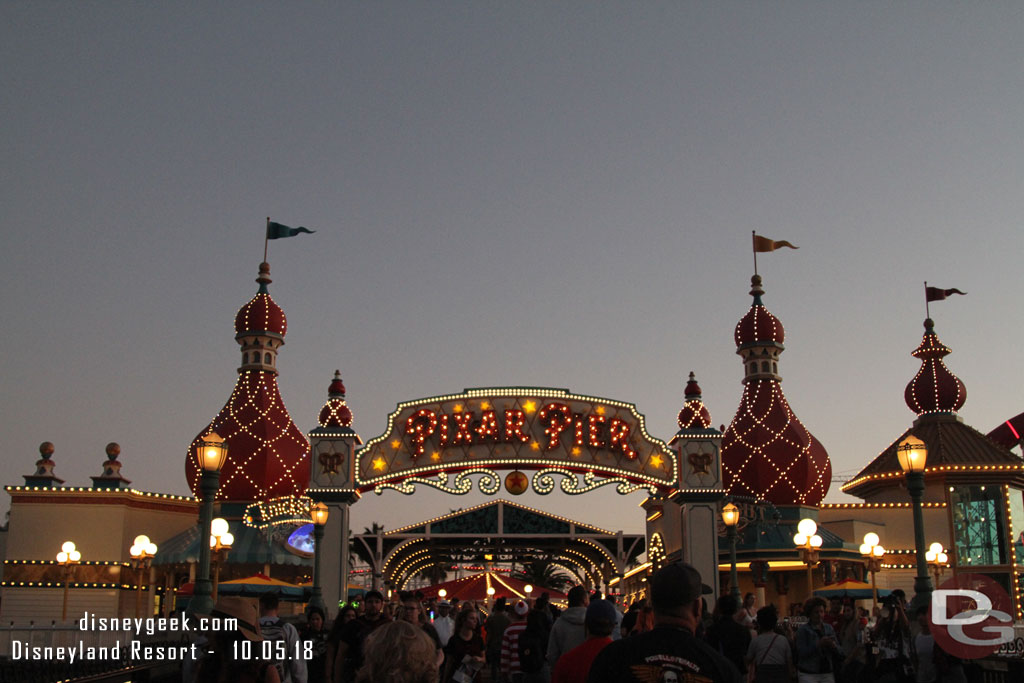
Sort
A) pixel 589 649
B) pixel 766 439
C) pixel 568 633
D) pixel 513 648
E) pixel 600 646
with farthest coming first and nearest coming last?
pixel 766 439 → pixel 513 648 → pixel 568 633 → pixel 600 646 → pixel 589 649

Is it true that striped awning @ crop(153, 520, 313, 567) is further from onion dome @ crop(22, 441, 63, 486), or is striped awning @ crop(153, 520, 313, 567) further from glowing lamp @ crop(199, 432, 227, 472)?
glowing lamp @ crop(199, 432, 227, 472)

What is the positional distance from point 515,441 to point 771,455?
442 inches

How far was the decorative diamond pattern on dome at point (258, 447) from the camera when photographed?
36344 millimetres

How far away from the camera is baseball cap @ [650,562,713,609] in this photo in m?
4.77

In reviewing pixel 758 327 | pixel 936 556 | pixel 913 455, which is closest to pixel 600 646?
pixel 913 455

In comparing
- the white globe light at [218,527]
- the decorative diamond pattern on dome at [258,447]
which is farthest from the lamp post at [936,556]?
the decorative diamond pattern on dome at [258,447]

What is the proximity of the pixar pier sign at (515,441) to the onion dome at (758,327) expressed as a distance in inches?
407

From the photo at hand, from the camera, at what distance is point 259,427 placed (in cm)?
3738

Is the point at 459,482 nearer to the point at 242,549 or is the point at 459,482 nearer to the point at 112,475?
the point at 242,549

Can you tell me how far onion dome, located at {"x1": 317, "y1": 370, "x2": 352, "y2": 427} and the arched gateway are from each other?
0.46 ft

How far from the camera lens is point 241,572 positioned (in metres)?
35.5

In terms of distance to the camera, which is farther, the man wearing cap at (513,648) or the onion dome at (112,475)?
the onion dome at (112,475)

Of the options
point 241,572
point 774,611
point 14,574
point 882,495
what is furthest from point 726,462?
point 774,611

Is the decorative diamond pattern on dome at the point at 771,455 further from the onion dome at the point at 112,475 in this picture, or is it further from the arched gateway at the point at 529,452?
the onion dome at the point at 112,475
